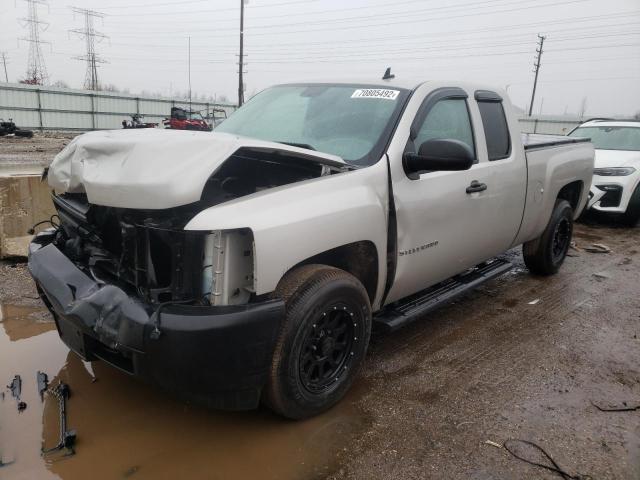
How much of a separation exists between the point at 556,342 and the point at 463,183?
61.8 inches

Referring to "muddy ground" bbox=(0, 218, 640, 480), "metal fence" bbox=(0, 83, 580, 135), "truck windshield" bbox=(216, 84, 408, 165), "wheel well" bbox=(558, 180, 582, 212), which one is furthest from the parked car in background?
"muddy ground" bbox=(0, 218, 640, 480)

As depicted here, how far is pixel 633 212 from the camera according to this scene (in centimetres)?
858

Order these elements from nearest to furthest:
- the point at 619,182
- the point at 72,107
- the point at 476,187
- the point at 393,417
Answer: the point at 393,417, the point at 476,187, the point at 619,182, the point at 72,107

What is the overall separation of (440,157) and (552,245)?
317 centimetres

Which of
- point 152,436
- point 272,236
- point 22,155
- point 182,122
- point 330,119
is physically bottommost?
point 22,155

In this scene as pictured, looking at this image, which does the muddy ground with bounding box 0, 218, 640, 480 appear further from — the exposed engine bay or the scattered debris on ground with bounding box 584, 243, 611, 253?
the scattered debris on ground with bounding box 584, 243, 611, 253

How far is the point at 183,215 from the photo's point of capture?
2.47 m

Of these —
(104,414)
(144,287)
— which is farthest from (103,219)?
(104,414)

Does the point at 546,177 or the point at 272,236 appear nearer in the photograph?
the point at 272,236

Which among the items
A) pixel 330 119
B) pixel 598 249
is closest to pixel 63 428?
pixel 330 119

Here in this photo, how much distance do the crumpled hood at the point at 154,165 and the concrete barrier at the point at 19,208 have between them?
9.50 ft

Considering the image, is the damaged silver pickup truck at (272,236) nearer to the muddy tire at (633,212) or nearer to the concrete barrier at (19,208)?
the concrete barrier at (19,208)

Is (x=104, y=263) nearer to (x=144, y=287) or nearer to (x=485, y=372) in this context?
(x=144, y=287)

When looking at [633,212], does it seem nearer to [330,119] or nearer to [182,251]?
[330,119]
